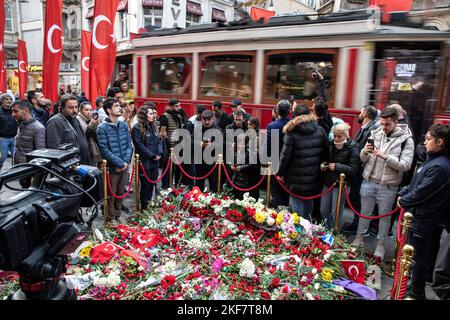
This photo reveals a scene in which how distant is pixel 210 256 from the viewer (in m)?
3.84

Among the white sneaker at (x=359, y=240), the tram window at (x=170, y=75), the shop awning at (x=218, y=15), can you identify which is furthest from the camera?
the shop awning at (x=218, y=15)

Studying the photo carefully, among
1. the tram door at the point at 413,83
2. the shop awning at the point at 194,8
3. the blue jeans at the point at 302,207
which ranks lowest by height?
the blue jeans at the point at 302,207

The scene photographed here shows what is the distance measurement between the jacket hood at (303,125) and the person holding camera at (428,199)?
1.46 meters

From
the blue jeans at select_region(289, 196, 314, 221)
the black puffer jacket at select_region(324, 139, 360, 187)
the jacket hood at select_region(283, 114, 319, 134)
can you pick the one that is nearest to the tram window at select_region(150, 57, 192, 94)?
the jacket hood at select_region(283, 114, 319, 134)

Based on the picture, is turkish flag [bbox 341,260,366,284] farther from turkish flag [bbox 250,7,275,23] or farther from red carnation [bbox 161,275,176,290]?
turkish flag [bbox 250,7,275,23]

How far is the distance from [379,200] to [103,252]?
3.61 m

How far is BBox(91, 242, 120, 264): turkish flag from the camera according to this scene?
3801 millimetres

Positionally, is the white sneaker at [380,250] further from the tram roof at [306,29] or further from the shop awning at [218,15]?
the shop awning at [218,15]

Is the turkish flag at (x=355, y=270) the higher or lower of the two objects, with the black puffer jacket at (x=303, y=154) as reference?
lower

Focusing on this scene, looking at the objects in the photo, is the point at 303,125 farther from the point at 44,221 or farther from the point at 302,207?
the point at 44,221

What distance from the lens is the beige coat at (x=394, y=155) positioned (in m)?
4.23

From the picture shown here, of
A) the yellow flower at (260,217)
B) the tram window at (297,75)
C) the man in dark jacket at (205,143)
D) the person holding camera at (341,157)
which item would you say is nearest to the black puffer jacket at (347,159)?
the person holding camera at (341,157)

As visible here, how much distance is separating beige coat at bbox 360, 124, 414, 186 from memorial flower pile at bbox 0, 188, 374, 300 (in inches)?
41.6
